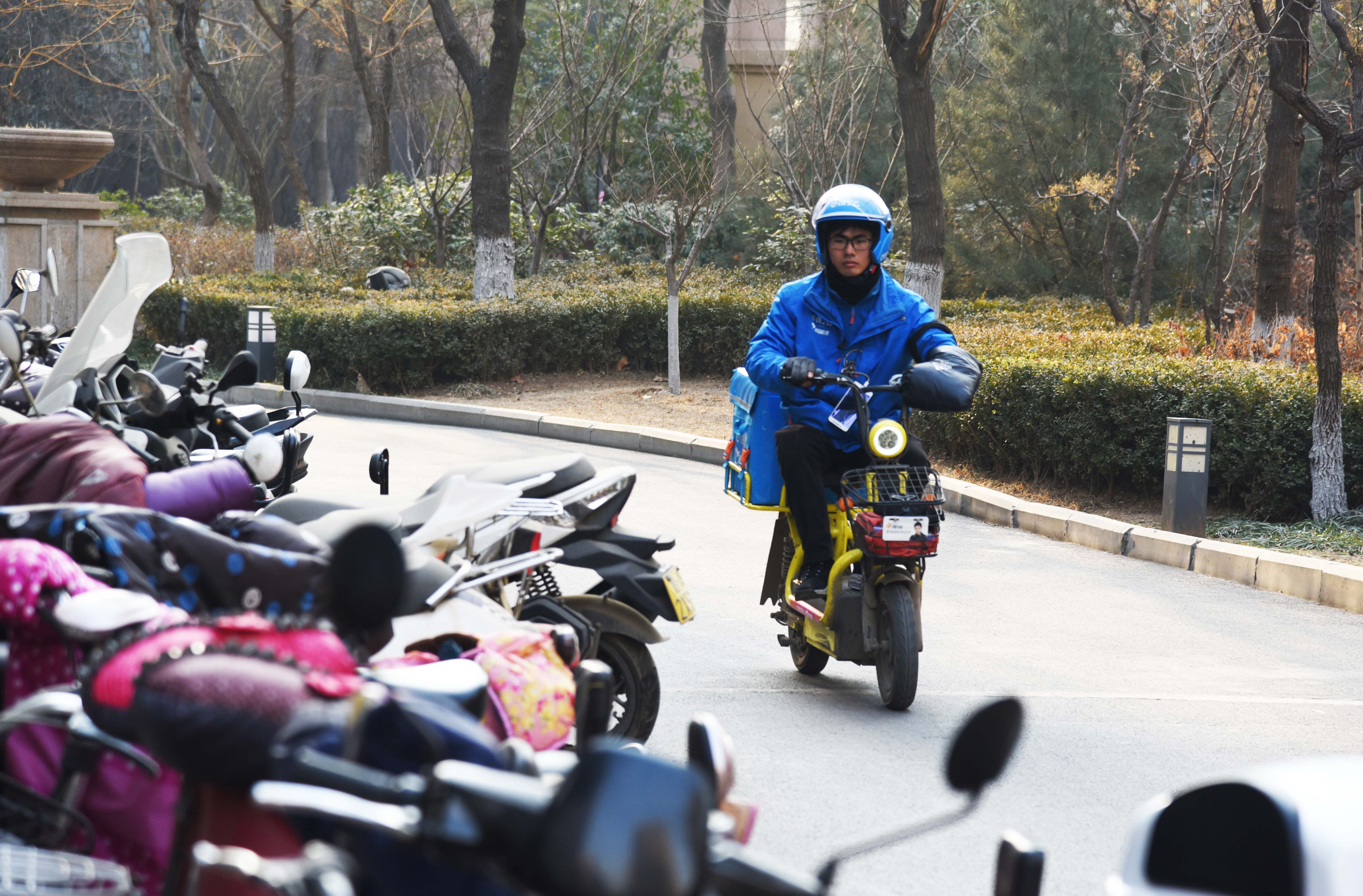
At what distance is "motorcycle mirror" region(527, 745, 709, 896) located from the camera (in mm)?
1327

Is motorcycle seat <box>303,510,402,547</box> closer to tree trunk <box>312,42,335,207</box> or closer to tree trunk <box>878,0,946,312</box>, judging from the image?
tree trunk <box>878,0,946,312</box>

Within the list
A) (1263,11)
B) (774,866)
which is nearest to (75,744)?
(774,866)

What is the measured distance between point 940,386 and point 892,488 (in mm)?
438

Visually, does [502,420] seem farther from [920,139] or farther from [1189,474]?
[1189,474]

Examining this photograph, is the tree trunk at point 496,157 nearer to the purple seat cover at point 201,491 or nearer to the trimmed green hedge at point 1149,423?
the trimmed green hedge at point 1149,423

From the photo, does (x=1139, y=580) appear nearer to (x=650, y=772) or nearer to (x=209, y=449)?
(x=209, y=449)

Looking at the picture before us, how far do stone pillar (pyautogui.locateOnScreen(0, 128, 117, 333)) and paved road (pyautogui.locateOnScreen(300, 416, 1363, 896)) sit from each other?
1044cm

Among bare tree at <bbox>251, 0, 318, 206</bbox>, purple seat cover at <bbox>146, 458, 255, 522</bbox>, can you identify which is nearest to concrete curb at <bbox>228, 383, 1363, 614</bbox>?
purple seat cover at <bbox>146, 458, 255, 522</bbox>

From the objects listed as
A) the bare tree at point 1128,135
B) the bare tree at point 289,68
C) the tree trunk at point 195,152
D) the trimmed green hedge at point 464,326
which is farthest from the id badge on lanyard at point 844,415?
the tree trunk at point 195,152

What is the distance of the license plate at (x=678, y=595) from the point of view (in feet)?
14.5

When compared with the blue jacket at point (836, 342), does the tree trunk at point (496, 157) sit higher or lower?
higher

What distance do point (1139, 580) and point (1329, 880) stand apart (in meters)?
6.57

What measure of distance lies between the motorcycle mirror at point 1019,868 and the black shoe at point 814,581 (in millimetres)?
3561

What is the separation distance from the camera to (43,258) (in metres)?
16.8
